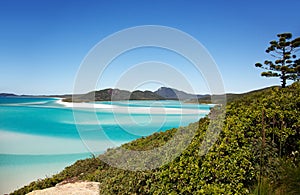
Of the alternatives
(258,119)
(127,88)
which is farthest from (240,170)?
(127,88)

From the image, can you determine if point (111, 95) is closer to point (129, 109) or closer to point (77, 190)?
point (129, 109)

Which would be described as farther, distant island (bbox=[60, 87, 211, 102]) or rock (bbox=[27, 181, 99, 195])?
rock (bbox=[27, 181, 99, 195])

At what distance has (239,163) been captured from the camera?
349cm

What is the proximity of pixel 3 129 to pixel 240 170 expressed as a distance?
25582mm

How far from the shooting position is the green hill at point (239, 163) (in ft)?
10.9

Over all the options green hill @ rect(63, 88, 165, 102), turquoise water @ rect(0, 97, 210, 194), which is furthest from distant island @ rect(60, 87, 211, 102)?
turquoise water @ rect(0, 97, 210, 194)

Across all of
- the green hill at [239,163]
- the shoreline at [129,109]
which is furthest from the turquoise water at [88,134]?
the green hill at [239,163]

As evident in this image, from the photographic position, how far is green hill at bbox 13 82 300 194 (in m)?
3.33

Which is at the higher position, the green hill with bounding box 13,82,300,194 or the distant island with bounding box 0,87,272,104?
the distant island with bounding box 0,87,272,104

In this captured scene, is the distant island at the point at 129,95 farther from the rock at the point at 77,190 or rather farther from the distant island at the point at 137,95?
the rock at the point at 77,190

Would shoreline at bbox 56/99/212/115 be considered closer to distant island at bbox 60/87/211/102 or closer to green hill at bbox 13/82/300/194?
distant island at bbox 60/87/211/102

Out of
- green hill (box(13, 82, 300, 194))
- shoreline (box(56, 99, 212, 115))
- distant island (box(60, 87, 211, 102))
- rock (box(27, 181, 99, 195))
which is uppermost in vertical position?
distant island (box(60, 87, 211, 102))

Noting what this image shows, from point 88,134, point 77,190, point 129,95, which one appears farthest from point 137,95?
point 77,190

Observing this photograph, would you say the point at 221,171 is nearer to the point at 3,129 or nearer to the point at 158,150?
the point at 158,150
